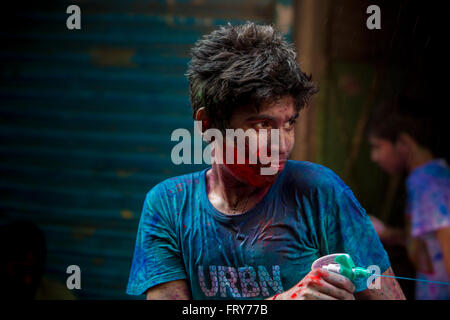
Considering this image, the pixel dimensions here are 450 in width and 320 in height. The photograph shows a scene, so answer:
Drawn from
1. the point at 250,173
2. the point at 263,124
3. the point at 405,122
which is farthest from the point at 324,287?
the point at 405,122

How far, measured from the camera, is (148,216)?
6.23ft

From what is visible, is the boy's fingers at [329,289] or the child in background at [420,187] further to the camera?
the child in background at [420,187]

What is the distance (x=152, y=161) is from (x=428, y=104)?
2341mm

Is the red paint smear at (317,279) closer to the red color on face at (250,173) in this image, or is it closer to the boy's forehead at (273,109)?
the red color on face at (250,173)

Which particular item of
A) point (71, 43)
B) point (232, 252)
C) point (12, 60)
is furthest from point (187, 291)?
point (12, 60)

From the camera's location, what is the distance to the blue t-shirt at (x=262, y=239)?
5.54 feet

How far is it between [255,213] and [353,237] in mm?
385

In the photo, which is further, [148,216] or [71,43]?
[71,43]

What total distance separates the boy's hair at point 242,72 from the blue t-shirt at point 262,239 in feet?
1.12

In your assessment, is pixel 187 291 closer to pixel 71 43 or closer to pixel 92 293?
pixel 92 293

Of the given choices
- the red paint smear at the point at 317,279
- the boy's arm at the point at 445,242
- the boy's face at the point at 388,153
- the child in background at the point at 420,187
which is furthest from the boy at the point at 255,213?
the boy's face at the point at 388,153

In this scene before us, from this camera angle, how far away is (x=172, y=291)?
1798 mm

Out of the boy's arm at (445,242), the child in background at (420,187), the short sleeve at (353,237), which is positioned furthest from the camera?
the child in background at (420,187)

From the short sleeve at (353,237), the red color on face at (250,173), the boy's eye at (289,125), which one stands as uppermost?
the boy's eye at (289,125)
